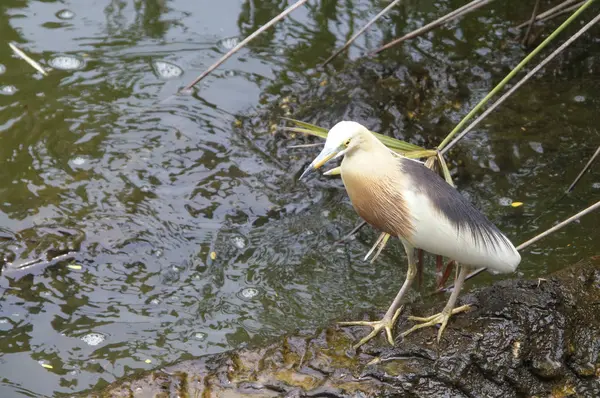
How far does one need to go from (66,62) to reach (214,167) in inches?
67.7

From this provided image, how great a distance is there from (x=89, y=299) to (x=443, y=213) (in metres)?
2.13

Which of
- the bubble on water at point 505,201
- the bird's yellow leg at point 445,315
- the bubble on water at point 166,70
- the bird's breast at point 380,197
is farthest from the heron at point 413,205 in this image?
the bubble on water at point 166,70

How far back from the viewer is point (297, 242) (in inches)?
175

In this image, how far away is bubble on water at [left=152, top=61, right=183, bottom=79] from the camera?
18.9 ft

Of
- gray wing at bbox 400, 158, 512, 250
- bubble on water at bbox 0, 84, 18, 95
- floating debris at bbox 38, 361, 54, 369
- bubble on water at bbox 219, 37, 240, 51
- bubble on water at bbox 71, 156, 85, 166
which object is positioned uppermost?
gray wing at bbox 400, 158, 512, 250

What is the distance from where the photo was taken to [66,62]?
572 cm

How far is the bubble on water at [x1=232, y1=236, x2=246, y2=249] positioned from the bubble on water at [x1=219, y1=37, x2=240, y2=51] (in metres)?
2.17

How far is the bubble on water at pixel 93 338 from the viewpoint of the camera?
12.0 ft

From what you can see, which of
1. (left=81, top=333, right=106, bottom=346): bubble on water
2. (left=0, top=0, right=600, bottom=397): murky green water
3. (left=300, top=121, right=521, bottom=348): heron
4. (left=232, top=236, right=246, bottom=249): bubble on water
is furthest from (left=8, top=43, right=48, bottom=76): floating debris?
(left=300, top=121, right=521, bottom=348): heron

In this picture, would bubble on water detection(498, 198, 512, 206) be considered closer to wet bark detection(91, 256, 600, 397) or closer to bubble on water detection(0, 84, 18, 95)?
wet bark detection(91, 256, 600, 397)

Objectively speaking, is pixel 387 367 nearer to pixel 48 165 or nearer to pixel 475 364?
pixel 475 364

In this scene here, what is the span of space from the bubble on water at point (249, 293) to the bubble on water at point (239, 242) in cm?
38

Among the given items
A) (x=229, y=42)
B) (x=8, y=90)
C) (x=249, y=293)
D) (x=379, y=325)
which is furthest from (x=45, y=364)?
(x=229, y=42)

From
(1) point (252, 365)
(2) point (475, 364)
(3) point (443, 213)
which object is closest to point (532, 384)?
(2) point (475, 364)
